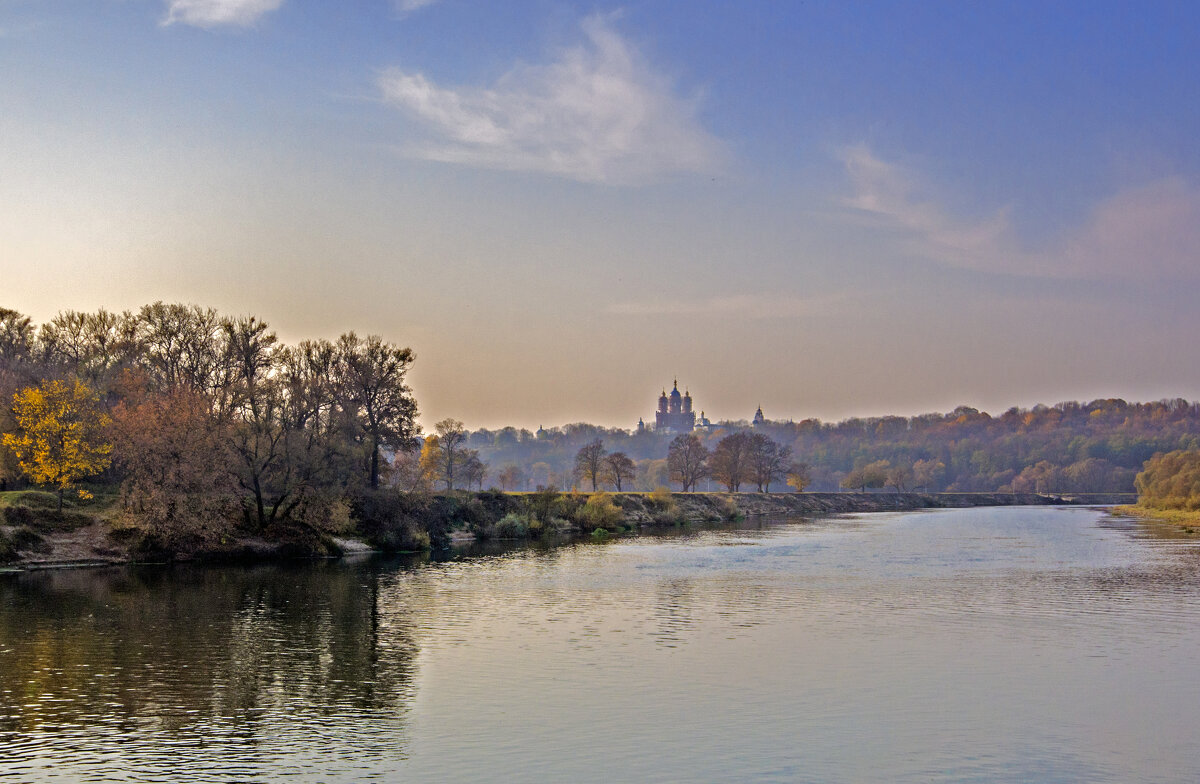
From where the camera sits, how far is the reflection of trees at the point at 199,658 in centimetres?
2383

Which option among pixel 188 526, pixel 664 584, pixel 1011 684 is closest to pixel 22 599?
pixel 188 526

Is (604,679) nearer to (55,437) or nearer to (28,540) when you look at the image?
(28,540)

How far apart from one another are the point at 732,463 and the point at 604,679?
146675mm

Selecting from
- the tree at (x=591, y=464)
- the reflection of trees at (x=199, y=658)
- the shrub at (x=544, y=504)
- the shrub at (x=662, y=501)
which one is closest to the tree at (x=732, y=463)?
the tree at (x=591, y=464)

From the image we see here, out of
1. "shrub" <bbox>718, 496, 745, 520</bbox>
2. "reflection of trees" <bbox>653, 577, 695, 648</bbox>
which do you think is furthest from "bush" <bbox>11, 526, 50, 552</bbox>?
"shrub" <bbox>718, 496, 745, 520</bbox>

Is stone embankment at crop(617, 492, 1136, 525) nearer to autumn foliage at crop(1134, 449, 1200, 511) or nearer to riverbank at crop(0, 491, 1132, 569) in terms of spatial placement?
riverbank at crop(0, 491, 1132, 569)

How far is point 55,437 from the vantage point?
66.2 m

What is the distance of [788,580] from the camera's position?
2064 inches

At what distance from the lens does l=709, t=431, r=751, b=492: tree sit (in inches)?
6777

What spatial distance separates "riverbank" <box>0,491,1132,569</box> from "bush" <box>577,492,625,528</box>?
11cm

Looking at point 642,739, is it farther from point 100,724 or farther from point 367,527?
point 367,527

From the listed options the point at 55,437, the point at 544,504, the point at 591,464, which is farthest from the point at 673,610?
the point at 591,464

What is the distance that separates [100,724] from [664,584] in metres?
32.0

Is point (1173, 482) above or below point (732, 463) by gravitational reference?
below
